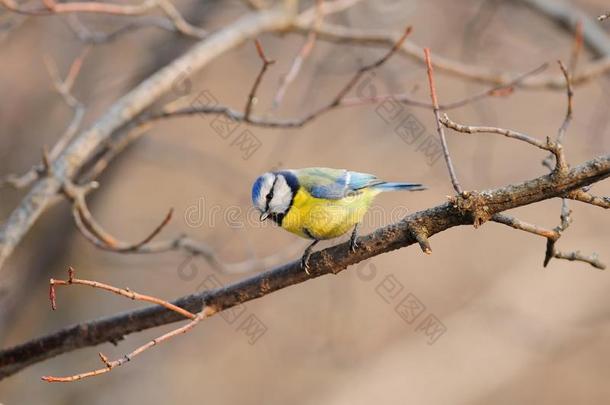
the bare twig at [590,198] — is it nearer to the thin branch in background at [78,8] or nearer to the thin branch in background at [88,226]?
the thin branch in background at [88,226]

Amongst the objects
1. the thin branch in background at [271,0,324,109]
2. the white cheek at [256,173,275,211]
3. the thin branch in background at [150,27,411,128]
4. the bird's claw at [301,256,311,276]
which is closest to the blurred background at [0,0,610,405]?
the thin branch in background at [271,0,324,109]

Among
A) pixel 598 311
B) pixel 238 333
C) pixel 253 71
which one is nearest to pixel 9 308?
pixel 238 333

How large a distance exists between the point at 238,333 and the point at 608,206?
4295 millimetres

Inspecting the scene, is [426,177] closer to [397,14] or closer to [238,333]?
[397,14]

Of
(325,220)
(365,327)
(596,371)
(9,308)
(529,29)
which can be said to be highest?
(9,308)

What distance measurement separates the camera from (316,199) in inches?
104

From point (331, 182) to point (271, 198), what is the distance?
0.87 ft

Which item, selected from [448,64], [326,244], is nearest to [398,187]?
[448,64]

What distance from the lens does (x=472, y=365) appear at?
15.5 feet

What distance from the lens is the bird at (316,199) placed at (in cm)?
254

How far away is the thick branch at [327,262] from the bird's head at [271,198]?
1.66 ft

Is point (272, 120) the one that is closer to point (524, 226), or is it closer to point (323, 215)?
point (323, 215)

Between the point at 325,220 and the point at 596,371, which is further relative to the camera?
the point at 596,371

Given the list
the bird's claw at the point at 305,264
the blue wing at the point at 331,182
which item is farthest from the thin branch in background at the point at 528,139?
the blue wing at the point at 331,182
